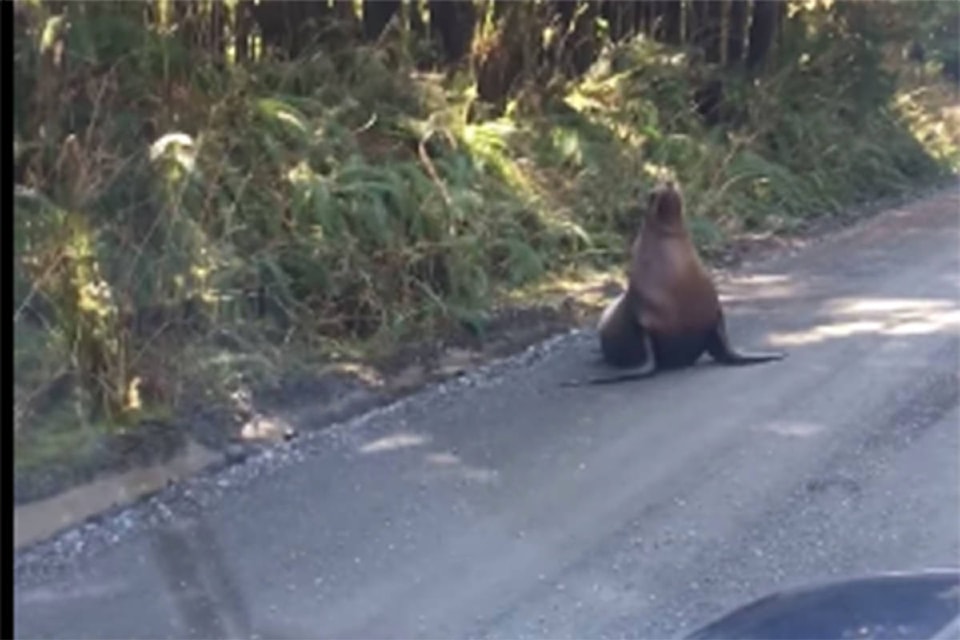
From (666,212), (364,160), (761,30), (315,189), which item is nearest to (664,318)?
(666,212)

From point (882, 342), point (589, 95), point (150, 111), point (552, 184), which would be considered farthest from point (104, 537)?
point (589, 95)

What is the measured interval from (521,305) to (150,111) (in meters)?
3.11

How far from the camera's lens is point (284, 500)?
9156 millimetres

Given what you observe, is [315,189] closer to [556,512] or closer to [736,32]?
[556,512]

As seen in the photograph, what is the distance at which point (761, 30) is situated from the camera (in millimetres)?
21016

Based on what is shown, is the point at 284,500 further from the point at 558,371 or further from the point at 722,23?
the point at 722,23

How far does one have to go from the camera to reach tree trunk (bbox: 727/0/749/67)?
1995cm

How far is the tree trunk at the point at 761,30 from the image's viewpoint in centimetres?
2038

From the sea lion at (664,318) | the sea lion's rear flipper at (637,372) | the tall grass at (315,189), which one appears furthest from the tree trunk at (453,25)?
the sea lion's rear flipper at (637,372)

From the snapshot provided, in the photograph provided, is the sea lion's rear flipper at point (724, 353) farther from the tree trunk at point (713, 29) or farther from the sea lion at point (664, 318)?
the tree trunk at point (713, 29)

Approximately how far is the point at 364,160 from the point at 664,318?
2.74 meters

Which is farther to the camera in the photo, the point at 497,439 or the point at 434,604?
the point at 497,439

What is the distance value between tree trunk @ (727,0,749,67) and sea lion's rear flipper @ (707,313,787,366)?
7.80m

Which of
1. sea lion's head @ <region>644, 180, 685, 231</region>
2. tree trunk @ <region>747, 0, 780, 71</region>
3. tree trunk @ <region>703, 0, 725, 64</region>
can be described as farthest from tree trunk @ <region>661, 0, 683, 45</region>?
sea lion's head @ <region>644, 180, 685, 231</region>
